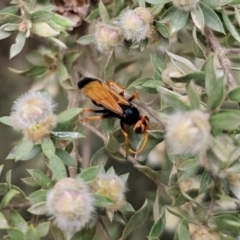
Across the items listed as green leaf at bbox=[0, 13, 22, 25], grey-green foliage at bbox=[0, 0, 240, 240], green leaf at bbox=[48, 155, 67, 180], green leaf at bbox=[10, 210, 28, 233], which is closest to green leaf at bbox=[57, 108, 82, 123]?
grey-green foliage at bbox=[0, 0, 240, 240]

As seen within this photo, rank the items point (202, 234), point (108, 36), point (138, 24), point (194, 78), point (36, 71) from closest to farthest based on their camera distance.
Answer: point (194, 78) < point (202, 234) < point (138, 24) < point (108, 36) < point (36, 71)

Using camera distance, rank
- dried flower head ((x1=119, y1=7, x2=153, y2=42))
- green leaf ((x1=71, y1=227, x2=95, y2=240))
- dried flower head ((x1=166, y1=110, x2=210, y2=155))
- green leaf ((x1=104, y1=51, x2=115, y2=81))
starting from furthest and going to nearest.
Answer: green leaf ((x1=104, y1=51, x2=115, y2=81)) → dried flower head ((x1=119, y1=7, x2=153, y2=42)) → green leaf ((x1=71, y1=227, x2=95, y2=240)) → dried flower head ((x1=166, y1=110, x2=210, y2=155))

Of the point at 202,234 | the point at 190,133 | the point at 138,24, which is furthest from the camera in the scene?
the point at 138,24

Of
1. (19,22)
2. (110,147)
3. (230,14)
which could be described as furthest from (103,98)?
(230,14)

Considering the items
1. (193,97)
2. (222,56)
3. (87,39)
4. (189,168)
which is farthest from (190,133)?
(87,39)

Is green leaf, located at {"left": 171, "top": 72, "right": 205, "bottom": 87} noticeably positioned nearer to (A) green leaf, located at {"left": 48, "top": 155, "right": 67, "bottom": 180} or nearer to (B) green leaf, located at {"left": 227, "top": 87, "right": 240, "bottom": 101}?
(B) green leaf, located at {"left": 227, "top": 87, "right": 240, "bottom": 101}

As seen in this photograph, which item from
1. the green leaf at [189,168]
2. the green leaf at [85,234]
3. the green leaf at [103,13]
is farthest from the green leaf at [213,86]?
the green leaf at [103,13]

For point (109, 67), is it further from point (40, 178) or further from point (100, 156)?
point (40, 178)
